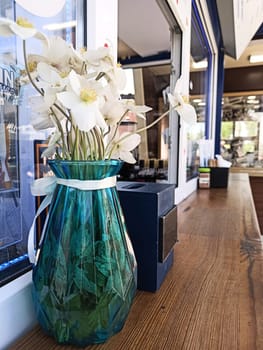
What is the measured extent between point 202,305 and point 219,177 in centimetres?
207

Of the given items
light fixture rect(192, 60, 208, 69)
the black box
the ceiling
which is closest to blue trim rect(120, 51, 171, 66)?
the ceiling

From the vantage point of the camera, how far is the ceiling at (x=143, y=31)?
2424 mm

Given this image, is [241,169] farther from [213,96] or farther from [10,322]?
[10,322]

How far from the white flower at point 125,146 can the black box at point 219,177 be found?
2141 millimetres

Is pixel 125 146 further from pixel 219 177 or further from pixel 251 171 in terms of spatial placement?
pixel 251 171

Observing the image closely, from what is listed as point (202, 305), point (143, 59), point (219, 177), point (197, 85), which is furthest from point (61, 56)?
point (143, 59)

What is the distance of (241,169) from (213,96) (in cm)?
148

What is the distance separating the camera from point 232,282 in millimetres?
745

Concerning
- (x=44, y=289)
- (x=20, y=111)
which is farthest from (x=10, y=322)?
(x=20, y=111)

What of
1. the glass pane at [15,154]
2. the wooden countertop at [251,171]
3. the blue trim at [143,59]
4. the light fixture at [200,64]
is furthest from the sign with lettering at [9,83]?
the wooden countertop at [251,171]

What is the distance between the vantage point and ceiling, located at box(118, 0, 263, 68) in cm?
242

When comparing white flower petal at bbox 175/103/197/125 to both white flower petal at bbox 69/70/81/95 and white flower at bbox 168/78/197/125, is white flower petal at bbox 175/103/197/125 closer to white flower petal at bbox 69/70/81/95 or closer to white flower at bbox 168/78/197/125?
white flower at bbox 168/78/197/125

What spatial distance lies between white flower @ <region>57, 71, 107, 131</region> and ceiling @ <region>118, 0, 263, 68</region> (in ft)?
6.22

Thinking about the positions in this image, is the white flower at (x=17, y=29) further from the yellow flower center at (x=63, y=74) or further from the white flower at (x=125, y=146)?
the white flower at (x=125, y=146)
